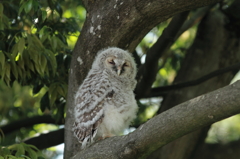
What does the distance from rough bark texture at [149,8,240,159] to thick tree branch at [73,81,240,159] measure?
2.63 metres

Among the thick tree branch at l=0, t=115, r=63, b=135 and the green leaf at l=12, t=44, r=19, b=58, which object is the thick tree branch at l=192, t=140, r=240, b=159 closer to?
the thick tree branch at l=0, t=115, r=63, b=135

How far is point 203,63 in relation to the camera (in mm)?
5758

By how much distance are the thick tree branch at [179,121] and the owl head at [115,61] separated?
1.15 m

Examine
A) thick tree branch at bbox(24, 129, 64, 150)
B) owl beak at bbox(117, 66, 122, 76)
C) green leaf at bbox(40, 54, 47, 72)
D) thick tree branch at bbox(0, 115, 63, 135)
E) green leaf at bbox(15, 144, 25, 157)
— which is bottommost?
green leaf at bbox(15, 144, 25, 157)

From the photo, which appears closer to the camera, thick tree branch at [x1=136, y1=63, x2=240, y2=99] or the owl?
the owl

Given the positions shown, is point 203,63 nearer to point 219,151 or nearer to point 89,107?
point 219,151

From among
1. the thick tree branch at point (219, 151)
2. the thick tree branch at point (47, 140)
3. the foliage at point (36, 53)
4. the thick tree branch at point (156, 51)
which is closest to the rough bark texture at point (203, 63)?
the thick tree branch at point (219, 151)

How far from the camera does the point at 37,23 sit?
4418mm

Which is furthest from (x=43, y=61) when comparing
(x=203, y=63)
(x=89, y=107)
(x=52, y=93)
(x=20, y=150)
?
(x=203, y=63)

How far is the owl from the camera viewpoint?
371 cm

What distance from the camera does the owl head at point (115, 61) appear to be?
13.0 ft

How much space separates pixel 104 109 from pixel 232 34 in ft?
9.51

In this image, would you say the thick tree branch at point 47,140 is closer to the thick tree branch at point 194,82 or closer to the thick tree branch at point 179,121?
the thick tree branch at point 194,82

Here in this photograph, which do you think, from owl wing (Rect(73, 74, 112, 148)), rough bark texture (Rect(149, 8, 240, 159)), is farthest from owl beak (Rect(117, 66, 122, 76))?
rough bark texture (Rect(149, 8, 240, 159))
